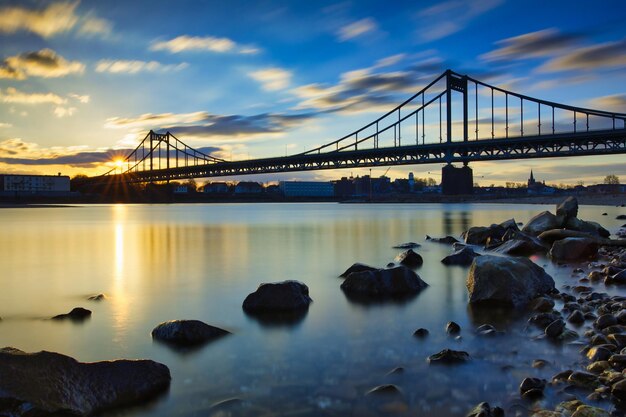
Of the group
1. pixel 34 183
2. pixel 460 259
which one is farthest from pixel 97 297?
pixel 34 183

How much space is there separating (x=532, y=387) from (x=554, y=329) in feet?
6.24

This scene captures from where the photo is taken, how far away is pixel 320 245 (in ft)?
65.0

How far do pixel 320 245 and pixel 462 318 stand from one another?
12736 millimetres

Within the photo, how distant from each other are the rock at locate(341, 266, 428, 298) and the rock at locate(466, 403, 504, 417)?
190 inches

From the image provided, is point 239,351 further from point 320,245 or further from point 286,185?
point 286,185

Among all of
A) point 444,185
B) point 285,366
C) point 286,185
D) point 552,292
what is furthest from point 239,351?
point 286,185

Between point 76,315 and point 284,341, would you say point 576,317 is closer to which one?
point 284,341

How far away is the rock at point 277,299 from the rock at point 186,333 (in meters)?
1.44

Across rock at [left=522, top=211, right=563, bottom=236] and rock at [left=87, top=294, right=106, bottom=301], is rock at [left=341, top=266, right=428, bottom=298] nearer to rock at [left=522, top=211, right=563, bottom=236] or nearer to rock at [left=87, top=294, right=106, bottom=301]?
rock at [left=87, top=294, right=106, bottom=301]

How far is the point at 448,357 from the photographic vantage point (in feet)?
17.1

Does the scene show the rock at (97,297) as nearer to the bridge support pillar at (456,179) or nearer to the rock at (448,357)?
the rock at (448,357)

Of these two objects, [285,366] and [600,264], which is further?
[600,264]

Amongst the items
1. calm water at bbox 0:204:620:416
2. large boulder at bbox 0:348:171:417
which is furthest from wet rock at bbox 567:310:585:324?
large boulder at bbox 0:348:171:417

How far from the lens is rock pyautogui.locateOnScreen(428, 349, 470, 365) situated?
5156 millimetres
